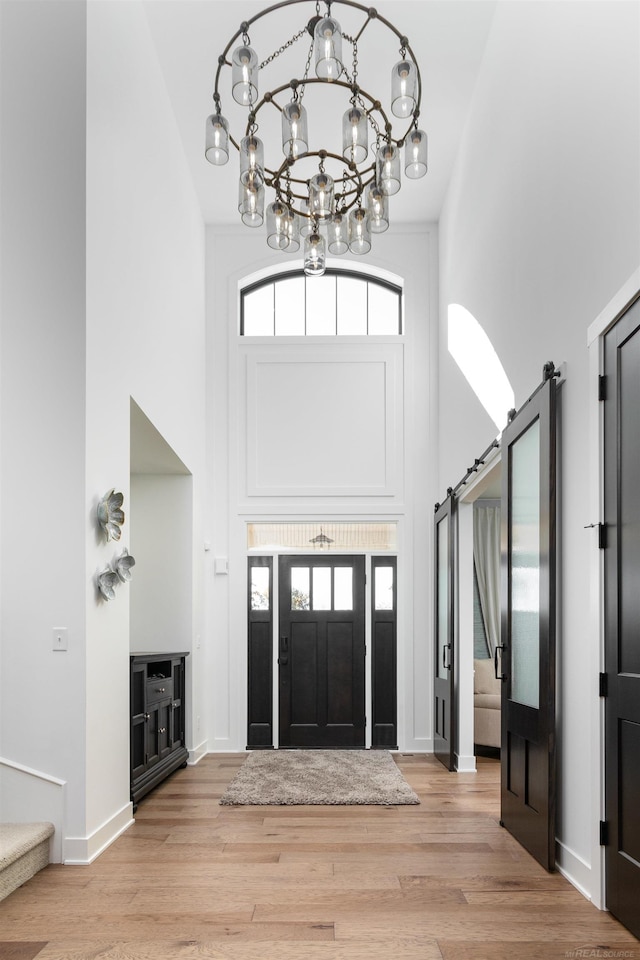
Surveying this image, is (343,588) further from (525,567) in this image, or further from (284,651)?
(525,567)

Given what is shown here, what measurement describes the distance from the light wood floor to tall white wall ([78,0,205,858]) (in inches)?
20.3

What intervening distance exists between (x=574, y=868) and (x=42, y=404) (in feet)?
12.0

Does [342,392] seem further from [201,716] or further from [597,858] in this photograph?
[597,858]

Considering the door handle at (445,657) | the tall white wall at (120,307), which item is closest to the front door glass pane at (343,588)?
the door handle at (445,657)

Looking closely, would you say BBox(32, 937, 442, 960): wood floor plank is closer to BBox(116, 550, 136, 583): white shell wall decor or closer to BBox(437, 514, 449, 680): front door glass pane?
BBox(116, 550, 136, 583): white shell wall decor

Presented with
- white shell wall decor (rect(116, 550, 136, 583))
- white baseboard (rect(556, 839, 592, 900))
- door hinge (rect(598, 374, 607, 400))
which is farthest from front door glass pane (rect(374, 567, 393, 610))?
door hinge (rect(598, 374, 607, 400))

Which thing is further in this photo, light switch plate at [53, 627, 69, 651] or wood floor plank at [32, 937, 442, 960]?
light switch plate at [53, 627, 69, 651]

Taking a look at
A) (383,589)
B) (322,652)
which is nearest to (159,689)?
(322,652)

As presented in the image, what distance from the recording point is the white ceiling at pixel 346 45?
6332mm

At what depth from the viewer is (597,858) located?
3865 millimetres

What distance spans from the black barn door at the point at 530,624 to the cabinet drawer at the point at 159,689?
2.63m

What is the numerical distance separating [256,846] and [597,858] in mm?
2042

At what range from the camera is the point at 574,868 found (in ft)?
13.8

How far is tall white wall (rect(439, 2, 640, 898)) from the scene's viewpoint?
3.75 metres
